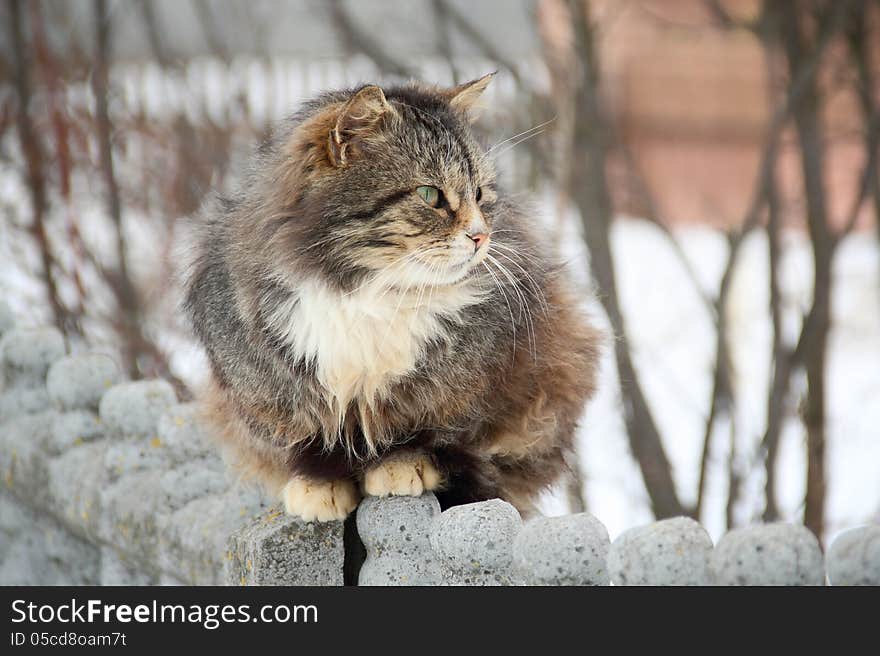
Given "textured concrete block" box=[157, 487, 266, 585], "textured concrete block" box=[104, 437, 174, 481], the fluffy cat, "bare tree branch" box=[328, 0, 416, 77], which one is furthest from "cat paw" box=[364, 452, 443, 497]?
"bare tree branch" box=[328, 0, 416, 77]

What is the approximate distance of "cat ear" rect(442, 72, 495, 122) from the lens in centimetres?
204

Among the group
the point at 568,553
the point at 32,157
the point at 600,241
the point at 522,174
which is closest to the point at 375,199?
the point at 568,553

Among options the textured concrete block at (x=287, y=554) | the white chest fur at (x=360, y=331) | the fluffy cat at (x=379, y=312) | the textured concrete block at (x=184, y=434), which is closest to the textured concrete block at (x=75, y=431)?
the textured concrete block at (x=184, y=434)

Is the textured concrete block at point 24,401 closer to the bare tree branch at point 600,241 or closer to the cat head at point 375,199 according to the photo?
the cat head at point 375,199

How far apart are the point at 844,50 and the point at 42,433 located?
3582mm

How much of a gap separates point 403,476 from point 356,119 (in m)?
0.66

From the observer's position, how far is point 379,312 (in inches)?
71.0

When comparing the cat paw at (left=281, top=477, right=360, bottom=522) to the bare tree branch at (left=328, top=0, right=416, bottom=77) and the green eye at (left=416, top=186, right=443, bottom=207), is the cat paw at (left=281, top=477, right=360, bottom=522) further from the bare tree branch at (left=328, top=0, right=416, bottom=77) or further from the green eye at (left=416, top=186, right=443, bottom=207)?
the bare tree branch at (left=328, top=0, right=416, bottom=77)

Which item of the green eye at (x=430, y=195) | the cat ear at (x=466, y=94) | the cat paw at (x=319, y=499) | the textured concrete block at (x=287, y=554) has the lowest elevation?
the textured concrete block at (x=287, y=554)

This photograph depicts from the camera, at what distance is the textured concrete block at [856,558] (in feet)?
3.79

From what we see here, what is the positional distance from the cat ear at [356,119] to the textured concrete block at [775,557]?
1.00 m

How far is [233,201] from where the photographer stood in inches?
82.7

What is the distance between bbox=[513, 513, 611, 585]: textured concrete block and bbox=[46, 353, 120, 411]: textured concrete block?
1.55 m
